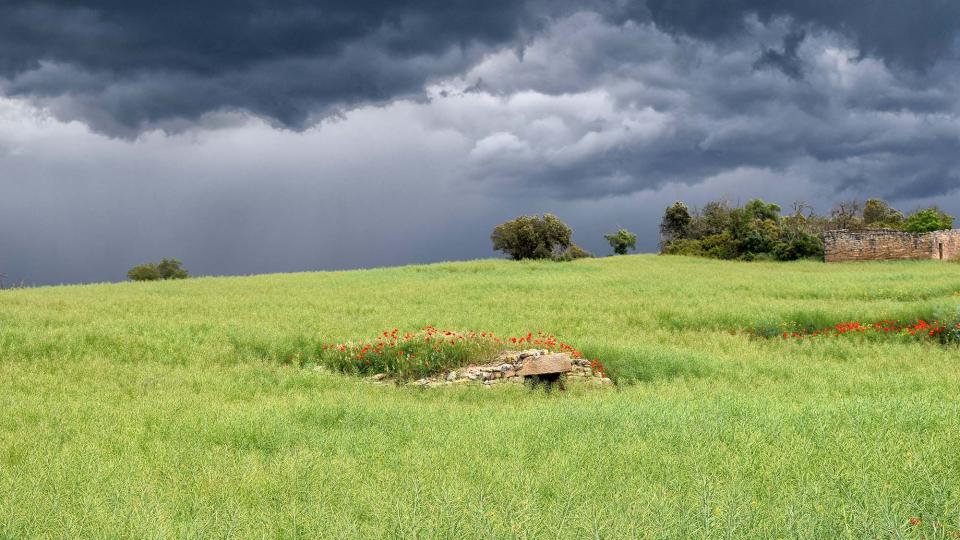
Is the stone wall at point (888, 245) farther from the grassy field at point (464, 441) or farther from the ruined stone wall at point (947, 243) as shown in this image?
the grassy field at point (464, 441)

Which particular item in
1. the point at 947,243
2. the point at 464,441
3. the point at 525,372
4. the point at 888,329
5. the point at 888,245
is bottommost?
the point at 888,329

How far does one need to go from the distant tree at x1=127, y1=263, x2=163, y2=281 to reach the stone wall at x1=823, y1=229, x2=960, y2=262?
6182 centimetres

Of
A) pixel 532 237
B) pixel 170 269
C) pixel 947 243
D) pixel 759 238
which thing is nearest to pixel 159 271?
pixel 170 269

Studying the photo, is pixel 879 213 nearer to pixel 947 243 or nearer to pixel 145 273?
pixel 947 243

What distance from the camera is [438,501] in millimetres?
5324

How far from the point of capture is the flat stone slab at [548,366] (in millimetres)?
14510

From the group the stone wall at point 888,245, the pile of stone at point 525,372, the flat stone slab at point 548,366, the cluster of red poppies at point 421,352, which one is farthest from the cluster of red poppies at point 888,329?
the stone wall at point 888,245

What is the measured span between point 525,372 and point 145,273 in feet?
197

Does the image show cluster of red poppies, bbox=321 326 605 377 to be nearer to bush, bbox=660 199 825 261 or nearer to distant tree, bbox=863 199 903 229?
bush, bbox=660 199 825 261

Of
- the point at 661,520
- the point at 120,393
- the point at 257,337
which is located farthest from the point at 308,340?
the point at 661,520

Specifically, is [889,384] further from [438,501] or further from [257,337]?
[257,337]

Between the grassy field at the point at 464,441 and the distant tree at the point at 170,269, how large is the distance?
157 feet

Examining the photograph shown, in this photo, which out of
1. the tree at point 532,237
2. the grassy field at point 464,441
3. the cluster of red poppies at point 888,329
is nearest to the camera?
the grassy field at point 464,441

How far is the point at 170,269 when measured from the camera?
218ft
